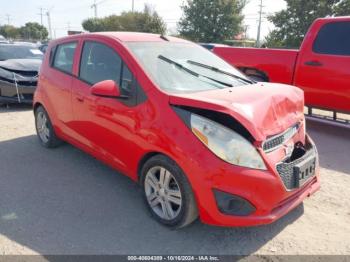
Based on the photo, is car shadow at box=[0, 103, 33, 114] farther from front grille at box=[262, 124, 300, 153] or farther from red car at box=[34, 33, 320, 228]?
front grille at box=[262, 124, 300, 153]

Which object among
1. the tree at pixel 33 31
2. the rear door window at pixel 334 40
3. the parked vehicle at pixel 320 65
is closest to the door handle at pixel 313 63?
the parked vehicle at pixel 320 65

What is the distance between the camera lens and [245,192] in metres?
2.73

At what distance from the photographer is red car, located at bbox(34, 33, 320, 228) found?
278 cm

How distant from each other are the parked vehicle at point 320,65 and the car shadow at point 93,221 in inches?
124

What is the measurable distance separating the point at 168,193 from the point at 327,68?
4.26m

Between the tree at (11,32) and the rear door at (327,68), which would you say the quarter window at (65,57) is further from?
the tree at (11,32)

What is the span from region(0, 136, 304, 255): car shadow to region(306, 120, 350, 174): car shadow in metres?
1.62

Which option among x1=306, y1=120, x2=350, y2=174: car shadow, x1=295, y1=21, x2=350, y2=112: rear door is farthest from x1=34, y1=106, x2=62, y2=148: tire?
x1=295, y1=21, x2=350, y2=112: rear door

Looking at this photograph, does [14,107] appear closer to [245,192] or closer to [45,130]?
[45,130]

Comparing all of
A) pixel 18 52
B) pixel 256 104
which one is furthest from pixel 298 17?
pixel 256 104

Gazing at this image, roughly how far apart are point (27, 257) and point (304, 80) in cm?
538

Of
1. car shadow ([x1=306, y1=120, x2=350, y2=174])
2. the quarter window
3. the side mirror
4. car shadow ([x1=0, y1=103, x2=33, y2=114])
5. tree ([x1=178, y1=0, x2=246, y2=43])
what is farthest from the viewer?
A: tree ([x1=178, y1=0, x2=246, y2=43])

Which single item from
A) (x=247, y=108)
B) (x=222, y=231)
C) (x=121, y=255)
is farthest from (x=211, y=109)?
(x=121, y=255)

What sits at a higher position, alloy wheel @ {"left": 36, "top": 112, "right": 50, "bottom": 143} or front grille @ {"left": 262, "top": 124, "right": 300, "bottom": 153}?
front grille @ {"left": 262, "top": 124, "right": 300, "bottom": 153}
